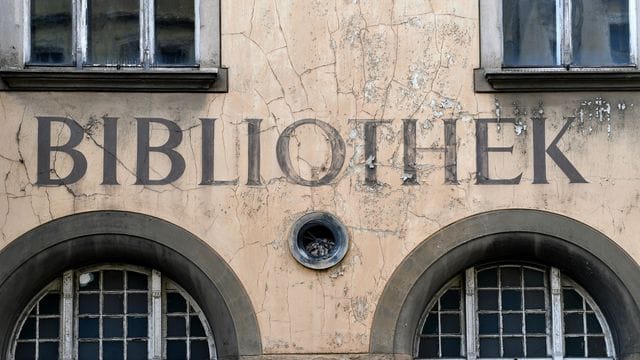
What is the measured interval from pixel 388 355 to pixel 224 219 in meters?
1.76

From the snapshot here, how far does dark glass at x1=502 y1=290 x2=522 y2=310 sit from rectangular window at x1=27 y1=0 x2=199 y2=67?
331 centimetres

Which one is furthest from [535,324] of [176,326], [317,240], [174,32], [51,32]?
[51,32]

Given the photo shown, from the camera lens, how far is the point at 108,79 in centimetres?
1161

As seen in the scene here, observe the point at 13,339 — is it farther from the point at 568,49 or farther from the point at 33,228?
the point at 568,49

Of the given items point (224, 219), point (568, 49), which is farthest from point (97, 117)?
point (568, 49)

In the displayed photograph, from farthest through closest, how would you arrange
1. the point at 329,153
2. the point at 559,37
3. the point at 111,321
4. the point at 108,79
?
the point at 559,37, the point at 111,321, the point at 329,153, the point at 108,79

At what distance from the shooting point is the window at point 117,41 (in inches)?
459

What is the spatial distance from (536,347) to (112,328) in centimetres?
361

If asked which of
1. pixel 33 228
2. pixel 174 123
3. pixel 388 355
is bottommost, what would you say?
pixel 388 355

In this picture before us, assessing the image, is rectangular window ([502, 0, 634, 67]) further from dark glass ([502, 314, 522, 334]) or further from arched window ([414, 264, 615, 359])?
dark glass ([502, 314, 522, 334])

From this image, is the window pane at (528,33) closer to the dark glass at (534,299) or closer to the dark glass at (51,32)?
the dark glass at (534,299)

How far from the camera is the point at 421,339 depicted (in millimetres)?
11961

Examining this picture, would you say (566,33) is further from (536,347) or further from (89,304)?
(89,304)

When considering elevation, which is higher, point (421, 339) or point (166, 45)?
point (166, 45)
